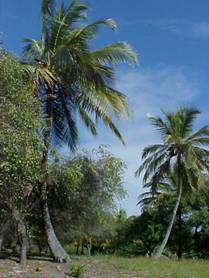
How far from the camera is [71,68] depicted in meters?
18.1

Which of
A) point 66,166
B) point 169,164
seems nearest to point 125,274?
point 66,166

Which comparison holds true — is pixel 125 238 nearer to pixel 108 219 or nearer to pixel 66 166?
pixel 108 219

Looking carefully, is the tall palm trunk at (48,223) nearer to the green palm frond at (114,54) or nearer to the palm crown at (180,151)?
the green palm frond at (114,54)

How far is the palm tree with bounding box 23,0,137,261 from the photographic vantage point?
17969 mm

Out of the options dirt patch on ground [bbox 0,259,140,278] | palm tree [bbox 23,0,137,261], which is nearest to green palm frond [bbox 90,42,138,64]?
palm tree [bbox 23,0,137,261]

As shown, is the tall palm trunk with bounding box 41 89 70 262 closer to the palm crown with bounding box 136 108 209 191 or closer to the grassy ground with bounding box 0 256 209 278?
the grassy ground with bounding box 0 256 209 278

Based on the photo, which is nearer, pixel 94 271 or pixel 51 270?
pixel 51 270

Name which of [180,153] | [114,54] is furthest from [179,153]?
[114,54]

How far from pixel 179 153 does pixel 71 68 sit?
1484 cm

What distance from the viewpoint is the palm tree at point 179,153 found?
31.3 m

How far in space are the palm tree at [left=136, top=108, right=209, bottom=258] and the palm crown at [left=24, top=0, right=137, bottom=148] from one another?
12.4 meters

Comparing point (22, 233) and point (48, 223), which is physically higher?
point (48, 223)

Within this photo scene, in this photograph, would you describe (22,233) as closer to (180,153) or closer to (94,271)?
(94,271)

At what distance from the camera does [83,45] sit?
59.5ft
